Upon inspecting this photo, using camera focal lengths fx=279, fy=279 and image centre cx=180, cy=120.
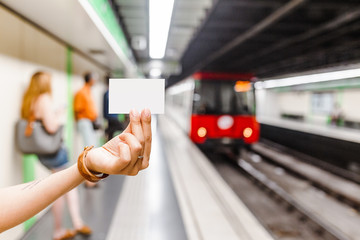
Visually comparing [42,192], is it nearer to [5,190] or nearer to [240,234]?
[5,190]

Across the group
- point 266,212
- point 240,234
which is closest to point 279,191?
point 266,212

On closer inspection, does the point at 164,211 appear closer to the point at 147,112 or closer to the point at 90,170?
the point at 90,170

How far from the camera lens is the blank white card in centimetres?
71

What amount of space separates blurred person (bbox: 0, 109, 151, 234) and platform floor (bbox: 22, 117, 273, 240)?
2.29 metres

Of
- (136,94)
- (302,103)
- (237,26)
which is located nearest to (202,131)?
(237,26)

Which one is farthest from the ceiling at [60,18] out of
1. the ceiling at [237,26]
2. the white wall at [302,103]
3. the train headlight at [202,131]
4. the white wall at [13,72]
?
the white wall at [302,103]

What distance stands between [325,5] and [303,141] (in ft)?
28.1

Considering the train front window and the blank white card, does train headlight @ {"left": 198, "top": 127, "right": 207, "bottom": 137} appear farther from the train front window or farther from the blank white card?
the blank white card

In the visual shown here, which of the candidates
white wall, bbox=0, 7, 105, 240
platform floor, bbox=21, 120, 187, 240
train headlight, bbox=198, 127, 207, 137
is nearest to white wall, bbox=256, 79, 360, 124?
train headlight, bbox=198, 127, 207, 137

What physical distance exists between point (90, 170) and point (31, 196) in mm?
198

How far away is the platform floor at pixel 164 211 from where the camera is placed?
307cm

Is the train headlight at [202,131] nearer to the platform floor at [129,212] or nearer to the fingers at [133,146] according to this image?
the platform floor at [129,212]

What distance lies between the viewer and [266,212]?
16.5ft

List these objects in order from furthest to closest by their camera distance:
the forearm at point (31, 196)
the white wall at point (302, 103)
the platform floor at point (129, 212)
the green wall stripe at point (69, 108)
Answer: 1. the white wall at point (302, 103)
2. the green wall stripe at point (69, 108)
3. the platform floor at point (129, 212)
4. the forearm at point (31, 196)
